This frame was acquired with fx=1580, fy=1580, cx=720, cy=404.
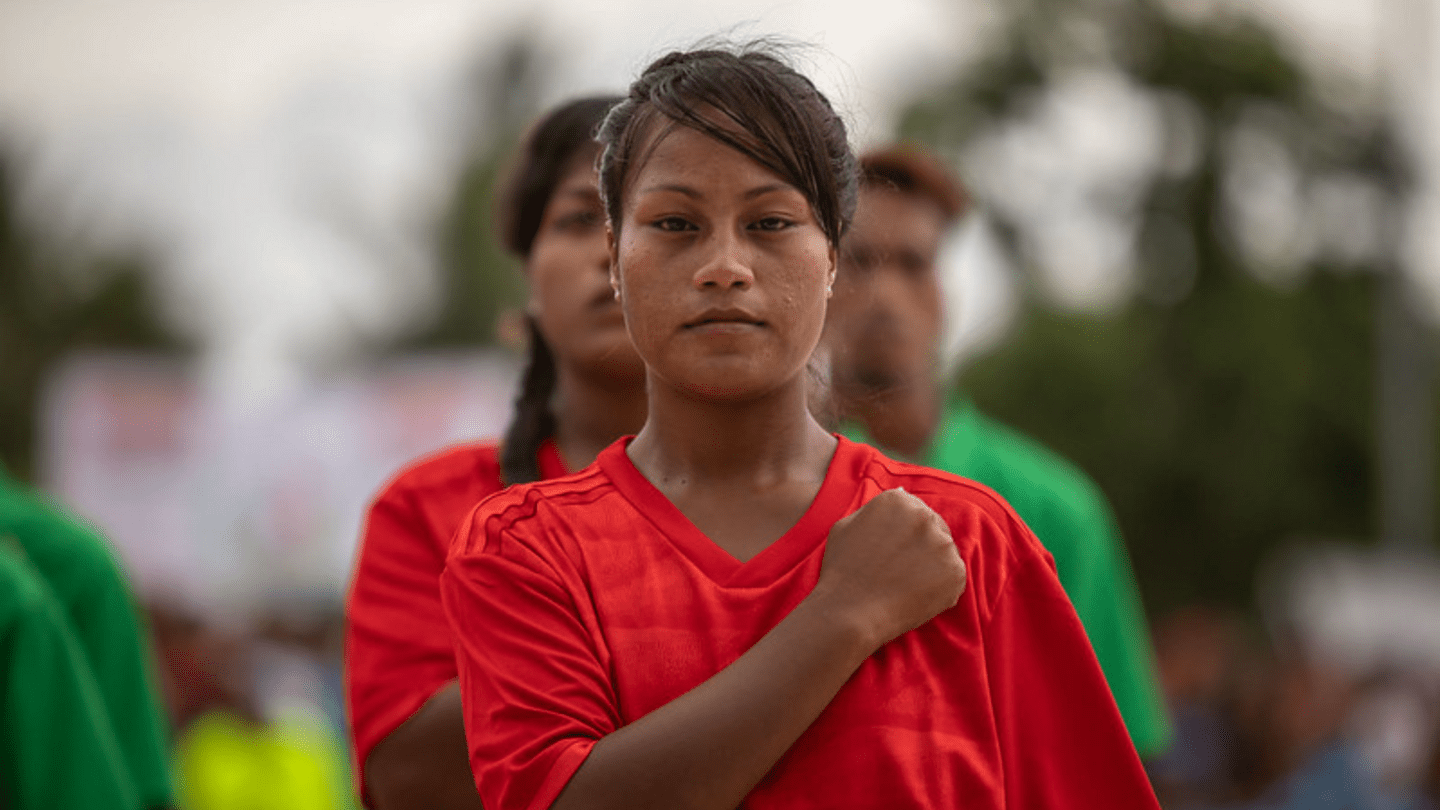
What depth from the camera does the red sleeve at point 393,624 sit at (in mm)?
2553

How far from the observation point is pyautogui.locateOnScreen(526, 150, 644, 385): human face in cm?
284

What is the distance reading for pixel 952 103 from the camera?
24.7 meters

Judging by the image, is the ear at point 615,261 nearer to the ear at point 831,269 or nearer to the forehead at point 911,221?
the ear at point 831,269

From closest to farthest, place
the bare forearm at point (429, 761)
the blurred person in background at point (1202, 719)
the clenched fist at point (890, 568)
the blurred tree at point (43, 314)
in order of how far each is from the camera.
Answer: the clenched fist at point (890, 568) < the bare forearm at point (429, 761) < the blurred person in background at point (1202, 719) < the blurred tree at point (43, 314)

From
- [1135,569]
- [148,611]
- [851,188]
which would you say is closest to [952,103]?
[1135,569]

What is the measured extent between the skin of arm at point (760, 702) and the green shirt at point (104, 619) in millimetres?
2950

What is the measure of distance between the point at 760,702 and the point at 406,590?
1127 mm

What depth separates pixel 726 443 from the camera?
6.52 feet

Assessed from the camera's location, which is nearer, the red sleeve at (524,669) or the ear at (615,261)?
the red sleeve at (524,669)

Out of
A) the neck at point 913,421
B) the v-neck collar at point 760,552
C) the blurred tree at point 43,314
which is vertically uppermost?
the v-neck collar at point 760,552

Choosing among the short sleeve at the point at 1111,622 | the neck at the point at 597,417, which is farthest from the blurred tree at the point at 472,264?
the neck at the point at 597,417

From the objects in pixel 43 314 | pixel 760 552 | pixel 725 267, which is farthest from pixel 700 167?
pixel 43 314

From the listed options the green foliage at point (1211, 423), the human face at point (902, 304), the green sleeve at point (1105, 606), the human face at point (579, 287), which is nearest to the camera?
the human face at point (579, 287)

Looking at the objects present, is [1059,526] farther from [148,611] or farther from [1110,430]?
[1110,430]
